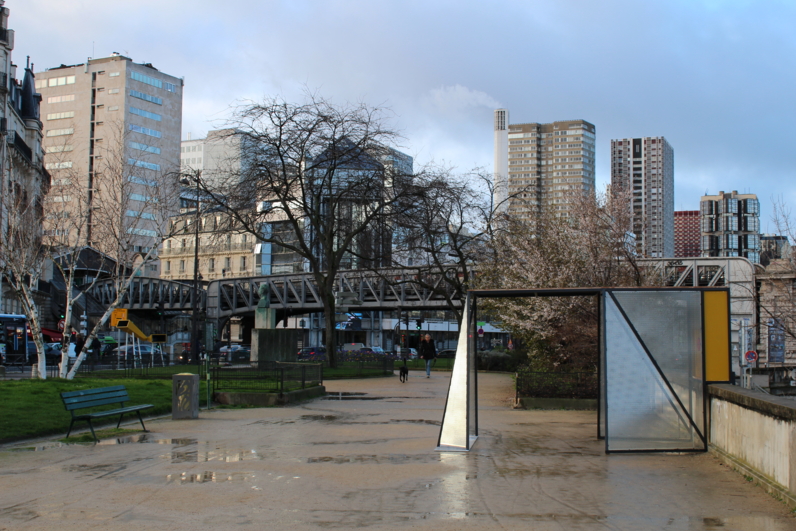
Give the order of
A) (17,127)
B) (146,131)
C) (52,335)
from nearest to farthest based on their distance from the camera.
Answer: (52,335) → (17,127) → (146,131)

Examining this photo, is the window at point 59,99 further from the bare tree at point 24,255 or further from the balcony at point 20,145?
the bare tree at point 24,255

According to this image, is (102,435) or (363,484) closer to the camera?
(363,484)

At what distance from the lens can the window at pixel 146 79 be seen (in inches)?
4786

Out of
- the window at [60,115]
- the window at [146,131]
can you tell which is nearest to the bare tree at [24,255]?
the window at [146,131]

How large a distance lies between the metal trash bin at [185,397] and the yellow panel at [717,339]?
9676 mm

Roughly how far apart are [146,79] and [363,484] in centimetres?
12542

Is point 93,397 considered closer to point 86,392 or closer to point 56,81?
point 86,392

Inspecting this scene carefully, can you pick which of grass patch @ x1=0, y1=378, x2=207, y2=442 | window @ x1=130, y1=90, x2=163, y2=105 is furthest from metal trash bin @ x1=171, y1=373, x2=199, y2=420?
window @ x1=130, y1=90, x2=163, y2=105

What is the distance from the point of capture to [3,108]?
2221 inches

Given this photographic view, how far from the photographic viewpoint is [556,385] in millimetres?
18969

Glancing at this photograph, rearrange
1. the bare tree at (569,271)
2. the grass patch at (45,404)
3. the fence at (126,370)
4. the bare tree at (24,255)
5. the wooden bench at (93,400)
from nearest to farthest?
the wooden bench at (93,400) → the grass patch at (45,404) → the bare tree at (569,271) → the bare tree at (24,255) → the fence at (126,370)

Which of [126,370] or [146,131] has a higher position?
[146,131]

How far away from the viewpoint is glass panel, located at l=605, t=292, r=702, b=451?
443 inches

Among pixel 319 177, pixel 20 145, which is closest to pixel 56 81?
pixel 20 145
